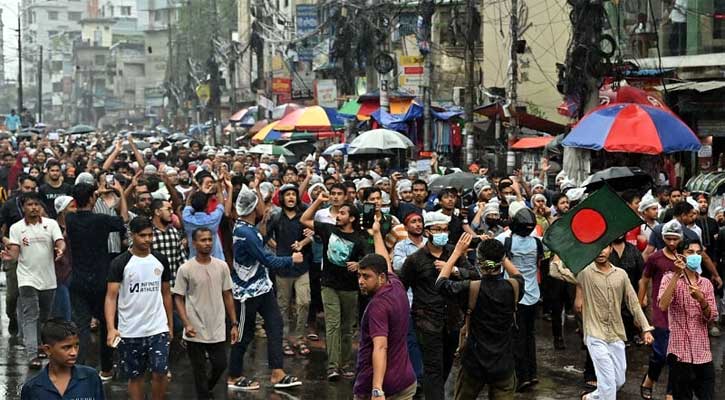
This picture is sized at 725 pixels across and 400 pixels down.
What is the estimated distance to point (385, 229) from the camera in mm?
10570

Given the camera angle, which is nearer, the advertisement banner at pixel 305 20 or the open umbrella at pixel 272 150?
the open umbrella at pixel 272 150

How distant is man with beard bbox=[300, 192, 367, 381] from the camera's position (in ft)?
32.5

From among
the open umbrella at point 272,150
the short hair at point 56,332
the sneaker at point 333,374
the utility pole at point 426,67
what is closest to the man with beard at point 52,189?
the sneaker at point 333,374

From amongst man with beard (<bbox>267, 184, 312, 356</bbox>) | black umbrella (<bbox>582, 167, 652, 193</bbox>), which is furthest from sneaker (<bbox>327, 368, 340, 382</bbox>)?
black umbrella (<bbox>582, 167, 652, 193</bbox>)

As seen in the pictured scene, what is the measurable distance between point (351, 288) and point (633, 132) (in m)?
6.48

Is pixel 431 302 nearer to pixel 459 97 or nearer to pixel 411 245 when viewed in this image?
pixel 411 245

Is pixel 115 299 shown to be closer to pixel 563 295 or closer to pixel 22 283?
pixel 22 283

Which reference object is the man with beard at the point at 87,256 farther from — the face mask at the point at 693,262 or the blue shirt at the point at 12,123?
the blue shirt at the point at 12,123

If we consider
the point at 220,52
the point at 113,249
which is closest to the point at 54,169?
the point at 113,249

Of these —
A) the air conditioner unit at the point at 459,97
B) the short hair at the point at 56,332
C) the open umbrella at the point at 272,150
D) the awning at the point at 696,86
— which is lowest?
the short hair at the point at 56,332

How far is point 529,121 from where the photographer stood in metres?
24.0

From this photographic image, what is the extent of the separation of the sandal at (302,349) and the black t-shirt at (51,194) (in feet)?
11.6

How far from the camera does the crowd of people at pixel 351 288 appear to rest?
25.0ft

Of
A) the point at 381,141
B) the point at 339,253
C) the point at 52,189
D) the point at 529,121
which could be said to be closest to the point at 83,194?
the point at 339,253
